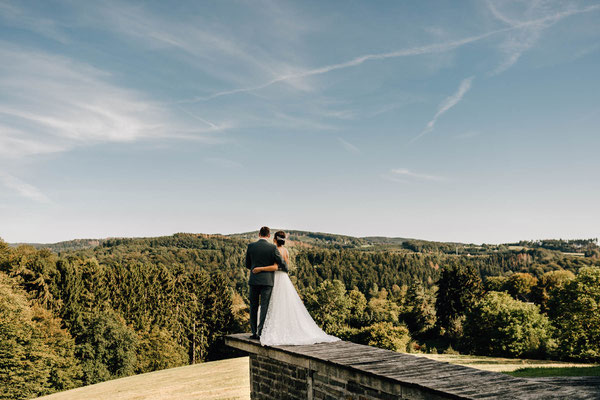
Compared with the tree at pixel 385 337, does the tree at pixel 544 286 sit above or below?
above

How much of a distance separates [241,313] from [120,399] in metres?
55.6

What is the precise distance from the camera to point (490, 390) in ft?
16.1

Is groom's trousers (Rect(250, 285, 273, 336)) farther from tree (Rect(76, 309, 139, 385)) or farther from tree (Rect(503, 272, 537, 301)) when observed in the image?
tree (Rect(503, 272, 537, 301))

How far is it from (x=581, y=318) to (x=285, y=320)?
47.8 metres

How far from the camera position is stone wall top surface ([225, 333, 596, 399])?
4844 mm

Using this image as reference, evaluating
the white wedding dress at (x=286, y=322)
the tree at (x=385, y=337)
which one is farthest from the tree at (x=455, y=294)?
the white wedding dress at (x=286, y=322)

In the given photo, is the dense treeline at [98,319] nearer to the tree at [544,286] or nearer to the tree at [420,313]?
the tree at [420,313]

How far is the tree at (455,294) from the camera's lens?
77000 mm

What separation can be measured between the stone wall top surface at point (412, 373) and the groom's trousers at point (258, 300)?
1.08m

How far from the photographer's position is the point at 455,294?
7794cm

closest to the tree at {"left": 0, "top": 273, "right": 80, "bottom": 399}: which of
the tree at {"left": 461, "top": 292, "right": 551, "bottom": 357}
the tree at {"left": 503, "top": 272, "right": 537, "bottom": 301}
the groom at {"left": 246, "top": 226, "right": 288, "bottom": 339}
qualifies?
the groom at {"left": 246, "top": 226, "right": 288, "bottom": 339}

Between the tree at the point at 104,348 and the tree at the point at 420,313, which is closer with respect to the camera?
the tree at the point at 104,348

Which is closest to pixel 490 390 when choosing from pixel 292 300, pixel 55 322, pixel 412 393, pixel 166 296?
pixel 412 393

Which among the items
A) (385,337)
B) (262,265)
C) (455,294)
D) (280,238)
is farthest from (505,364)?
(455,294)
